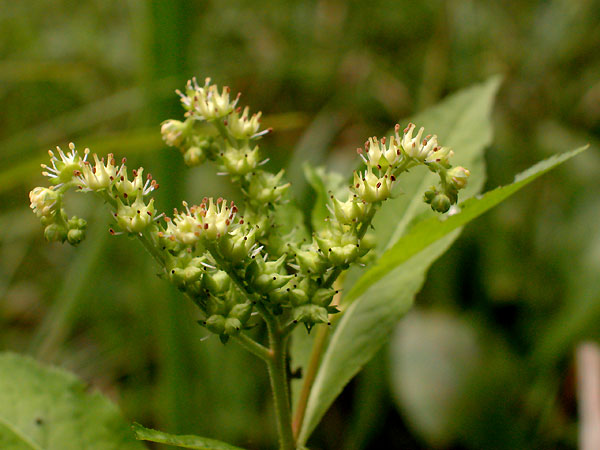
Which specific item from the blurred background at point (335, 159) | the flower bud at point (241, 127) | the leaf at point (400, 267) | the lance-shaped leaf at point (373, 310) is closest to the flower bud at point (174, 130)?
the flower bud at point (241, 127)

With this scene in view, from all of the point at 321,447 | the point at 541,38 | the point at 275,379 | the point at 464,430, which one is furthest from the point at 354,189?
the point at 541,38

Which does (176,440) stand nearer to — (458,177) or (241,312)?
(241,312)

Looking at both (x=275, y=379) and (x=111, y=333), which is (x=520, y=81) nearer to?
(x=111, y=333)

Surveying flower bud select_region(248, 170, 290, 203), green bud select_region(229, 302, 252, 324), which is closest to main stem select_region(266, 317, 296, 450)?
green bud select_region(229, 302, 252, 324)

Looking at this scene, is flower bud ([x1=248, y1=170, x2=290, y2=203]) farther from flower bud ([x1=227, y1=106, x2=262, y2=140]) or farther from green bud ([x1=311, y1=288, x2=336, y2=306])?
green bud ([x1=311, y1=288, x2=336, y2=306])

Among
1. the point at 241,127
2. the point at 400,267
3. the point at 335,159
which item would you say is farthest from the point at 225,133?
the point at 335,159

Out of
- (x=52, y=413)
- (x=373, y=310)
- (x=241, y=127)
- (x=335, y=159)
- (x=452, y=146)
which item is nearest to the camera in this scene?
(x=241, y=127)
